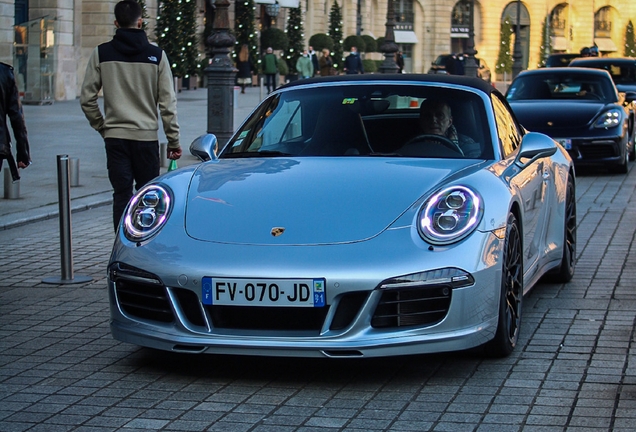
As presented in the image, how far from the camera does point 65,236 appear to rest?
8297mm

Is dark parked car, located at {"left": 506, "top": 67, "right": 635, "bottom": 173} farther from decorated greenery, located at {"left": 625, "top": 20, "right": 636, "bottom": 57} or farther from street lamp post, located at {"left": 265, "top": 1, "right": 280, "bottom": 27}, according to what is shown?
decorated greenery, located at {"left": 625, "top": 20, "right": 636, "bottom": 57}


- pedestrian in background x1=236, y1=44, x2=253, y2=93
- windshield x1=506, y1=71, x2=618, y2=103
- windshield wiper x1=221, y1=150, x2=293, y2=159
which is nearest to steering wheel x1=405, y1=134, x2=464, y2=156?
windshield wiper x1=221, y1=150, x2=293, y2=159

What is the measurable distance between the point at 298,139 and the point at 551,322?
1.68 metres

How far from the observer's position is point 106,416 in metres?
4.82

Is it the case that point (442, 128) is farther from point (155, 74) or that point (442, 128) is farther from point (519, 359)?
point (155, 74)

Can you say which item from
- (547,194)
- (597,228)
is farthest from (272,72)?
(547,194)

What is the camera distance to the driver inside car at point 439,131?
641cm

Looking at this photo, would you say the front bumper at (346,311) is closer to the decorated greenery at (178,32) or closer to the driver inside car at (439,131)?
the driver inside car at (439,131)

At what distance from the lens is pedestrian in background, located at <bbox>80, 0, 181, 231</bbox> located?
8.38 metres

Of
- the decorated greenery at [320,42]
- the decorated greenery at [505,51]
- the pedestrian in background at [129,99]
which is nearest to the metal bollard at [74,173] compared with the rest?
the pedestrian in background at [129,99]

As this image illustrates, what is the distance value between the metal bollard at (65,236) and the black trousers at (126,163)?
1.03 feet

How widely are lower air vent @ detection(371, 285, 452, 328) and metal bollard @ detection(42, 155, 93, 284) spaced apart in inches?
138

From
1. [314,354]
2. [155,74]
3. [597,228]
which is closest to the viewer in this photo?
[314,354]

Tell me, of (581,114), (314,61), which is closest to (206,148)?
(581,114)
